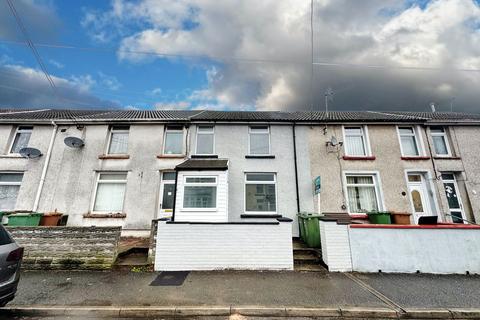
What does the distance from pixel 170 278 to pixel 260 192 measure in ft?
16.5

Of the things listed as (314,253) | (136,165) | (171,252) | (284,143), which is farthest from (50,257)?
(284,143)

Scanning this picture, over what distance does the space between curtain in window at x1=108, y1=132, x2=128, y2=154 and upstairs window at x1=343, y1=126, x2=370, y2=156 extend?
10726 millimetres

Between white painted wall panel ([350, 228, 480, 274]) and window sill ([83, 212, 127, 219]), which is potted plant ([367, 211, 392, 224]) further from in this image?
window sill ([83, 212, 127, 219])

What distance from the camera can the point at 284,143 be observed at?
9672 mm

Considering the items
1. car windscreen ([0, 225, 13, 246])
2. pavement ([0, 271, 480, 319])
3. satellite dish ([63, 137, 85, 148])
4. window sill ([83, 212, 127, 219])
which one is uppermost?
satellite dish ([63, 137, 85, 148])

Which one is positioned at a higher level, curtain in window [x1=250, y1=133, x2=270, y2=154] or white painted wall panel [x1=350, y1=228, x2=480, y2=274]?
curtain in window [x1=250, y1=133, x2=270, y2=154]

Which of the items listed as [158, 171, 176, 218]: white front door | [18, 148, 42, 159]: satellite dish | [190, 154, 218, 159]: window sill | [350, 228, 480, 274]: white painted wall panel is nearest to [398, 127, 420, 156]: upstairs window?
[350, 228, 480, 274]: white painted wall panel

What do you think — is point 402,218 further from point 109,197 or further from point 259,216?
point 109,197

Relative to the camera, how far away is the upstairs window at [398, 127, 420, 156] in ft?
32.0

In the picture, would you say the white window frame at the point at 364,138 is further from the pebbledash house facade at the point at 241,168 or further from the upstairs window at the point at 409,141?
the upstairs window at the point at 409,141

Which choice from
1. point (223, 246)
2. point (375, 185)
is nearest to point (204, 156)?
point (223, 246)

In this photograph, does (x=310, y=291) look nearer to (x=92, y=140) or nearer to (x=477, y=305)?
(x=477, y=305)

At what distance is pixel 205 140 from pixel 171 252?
18.4 ft

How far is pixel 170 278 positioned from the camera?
16.4 feet
